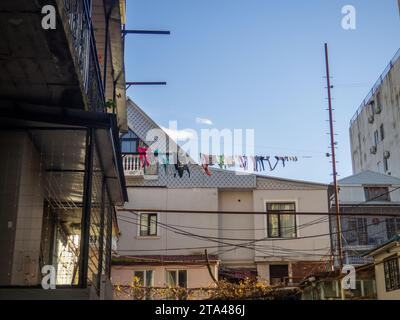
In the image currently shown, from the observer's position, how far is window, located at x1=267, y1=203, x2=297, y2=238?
100 ft

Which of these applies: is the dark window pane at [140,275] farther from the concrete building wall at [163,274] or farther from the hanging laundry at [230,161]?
the hanging laundry at [230,161]

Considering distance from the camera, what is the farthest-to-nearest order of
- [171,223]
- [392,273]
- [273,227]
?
[273,227] → [171,223] → [392,273]

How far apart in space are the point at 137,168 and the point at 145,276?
17.4 ft

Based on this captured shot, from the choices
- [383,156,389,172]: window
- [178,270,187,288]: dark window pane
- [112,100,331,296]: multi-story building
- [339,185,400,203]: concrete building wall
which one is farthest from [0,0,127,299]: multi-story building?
[383,156,389,172]: window

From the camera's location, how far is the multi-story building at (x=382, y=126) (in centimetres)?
4150

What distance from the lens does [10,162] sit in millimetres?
8031

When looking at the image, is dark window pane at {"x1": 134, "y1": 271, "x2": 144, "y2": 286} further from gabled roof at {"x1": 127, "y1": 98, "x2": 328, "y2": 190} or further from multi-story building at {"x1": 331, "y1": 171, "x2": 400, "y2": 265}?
multi-story building at {"x1": 331, "y1": 171, "x2": 400, "y2": 265}

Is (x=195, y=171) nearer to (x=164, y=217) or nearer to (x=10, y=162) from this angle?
(x=164, y=217)

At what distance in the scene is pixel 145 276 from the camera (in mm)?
29016

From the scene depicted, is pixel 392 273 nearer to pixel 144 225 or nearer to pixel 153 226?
pixel 153 226

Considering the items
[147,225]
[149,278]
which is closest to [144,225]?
[147,225]

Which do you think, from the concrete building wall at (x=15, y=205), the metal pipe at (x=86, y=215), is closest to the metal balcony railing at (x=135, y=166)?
the concrete building wall at (x=15, y=205)
